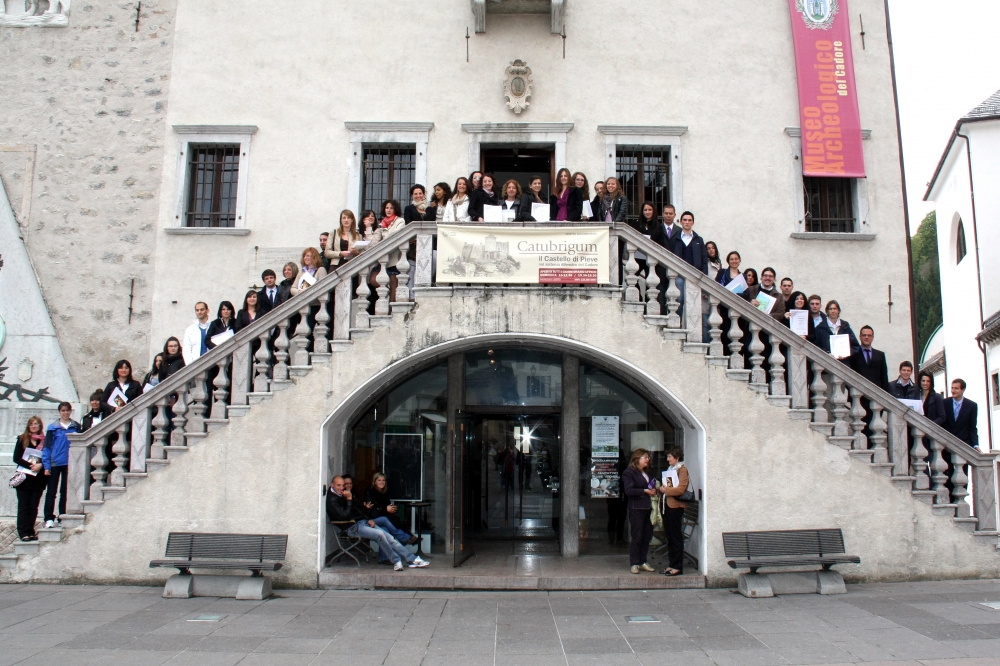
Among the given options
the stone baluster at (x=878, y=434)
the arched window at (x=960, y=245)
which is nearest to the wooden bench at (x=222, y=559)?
the stone baluster at (x=878, y=434)

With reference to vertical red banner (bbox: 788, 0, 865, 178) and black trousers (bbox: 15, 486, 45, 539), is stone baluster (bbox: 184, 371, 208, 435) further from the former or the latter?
vertical red banner (bbox: 788, 0, 865, 178)

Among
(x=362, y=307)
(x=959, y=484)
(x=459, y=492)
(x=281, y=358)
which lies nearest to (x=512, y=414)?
(x=459, y=492)

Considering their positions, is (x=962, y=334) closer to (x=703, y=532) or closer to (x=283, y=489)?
(x=703, y=532)

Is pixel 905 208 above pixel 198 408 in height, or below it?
above

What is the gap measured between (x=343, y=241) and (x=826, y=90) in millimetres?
8330

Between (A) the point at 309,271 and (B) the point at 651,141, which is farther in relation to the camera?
(B) the point at 651,141

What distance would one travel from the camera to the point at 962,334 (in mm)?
25469

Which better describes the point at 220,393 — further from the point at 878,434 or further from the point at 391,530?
the point at 878,434

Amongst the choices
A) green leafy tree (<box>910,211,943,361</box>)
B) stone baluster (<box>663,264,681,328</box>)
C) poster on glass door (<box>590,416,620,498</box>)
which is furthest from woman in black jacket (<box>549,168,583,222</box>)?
green leafy tree (<box>910,211,943,361</box>)

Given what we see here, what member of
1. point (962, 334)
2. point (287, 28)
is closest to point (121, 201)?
point (287, 28)

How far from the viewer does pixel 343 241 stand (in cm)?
1123

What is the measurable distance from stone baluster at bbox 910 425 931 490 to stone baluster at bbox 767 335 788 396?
5.44 feet

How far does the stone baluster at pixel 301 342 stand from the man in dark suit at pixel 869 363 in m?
7.18

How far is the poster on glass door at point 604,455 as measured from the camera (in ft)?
40.1
